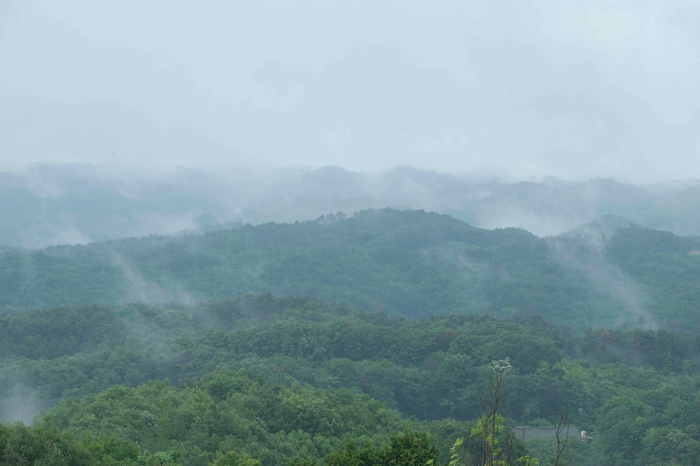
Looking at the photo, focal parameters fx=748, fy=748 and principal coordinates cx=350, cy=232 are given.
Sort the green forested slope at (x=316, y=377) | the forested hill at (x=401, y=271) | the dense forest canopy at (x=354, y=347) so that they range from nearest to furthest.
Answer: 1. the dense forest canopy at (x=354, y=347)
2. the green forested slope at (x=316, y=377)
3. the forested hill at (x=401, y=271)

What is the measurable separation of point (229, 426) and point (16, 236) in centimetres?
12111

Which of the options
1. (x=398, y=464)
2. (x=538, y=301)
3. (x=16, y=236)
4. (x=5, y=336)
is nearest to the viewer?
(x=398, y=464)

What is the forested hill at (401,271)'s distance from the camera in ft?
273

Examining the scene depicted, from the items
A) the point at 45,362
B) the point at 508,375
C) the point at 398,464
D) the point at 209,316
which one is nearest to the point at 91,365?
the point at 45,362

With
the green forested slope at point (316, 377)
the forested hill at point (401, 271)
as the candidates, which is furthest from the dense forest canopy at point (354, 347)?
the forested hill at point (401, 271)

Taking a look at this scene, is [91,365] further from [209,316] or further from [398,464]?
[398,464]

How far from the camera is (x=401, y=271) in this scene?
331 ft

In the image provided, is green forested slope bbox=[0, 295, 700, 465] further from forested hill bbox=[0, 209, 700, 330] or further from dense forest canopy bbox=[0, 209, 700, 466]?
forested hill bbox=[0, 209, 700, 330]

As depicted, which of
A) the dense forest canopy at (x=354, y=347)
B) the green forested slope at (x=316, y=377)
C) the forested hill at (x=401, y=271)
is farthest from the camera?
the forested hill at (x=401, y=271)

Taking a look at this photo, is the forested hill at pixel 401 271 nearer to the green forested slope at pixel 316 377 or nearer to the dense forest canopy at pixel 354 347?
the dense forest canopy at pixel 354 347

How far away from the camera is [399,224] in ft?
374

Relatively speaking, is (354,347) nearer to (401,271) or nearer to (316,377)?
(316,377)

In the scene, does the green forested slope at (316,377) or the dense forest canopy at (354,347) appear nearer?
the dense forest canopy at (354,347)

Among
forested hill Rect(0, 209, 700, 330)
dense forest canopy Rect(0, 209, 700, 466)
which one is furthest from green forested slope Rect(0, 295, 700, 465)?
forested hill Rect(0, 209, 700, 330)
